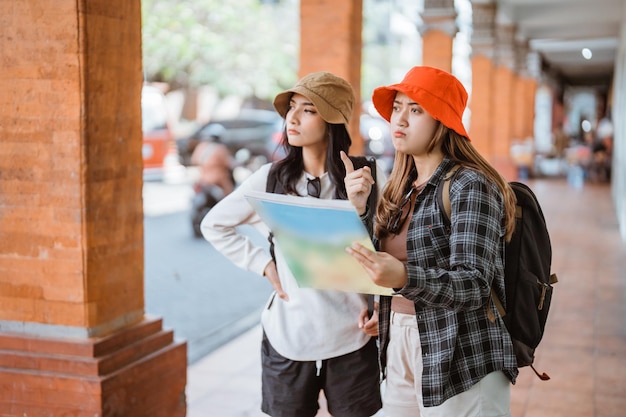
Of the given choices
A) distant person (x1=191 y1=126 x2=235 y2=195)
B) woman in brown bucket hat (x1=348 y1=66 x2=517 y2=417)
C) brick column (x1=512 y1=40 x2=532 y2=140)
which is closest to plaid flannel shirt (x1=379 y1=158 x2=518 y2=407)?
woman in brown bucket hat (x1=348 y1=66 x2=517 y2=417)

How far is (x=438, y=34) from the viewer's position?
380 inches

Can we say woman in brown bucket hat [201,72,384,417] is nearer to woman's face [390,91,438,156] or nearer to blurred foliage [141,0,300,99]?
woman's face [390,91,438,156]

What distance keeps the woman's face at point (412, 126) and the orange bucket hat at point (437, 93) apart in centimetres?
4

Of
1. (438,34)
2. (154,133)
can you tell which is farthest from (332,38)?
(154,133)

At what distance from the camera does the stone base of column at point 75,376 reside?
2.92 meters

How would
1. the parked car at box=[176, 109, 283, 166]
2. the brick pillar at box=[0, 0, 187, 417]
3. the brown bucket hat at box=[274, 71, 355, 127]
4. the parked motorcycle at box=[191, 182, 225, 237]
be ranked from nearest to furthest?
the brown bucket hat at box=[274, 71, 355, 127] → the brick pillar at box=[0, 0, 187, 417] → the parked motorcycle at box=[191, 182, 225, 237] → the parked car at box=[176, 109, 283, 166]

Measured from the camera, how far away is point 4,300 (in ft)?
10.0

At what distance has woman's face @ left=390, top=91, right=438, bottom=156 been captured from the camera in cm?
198

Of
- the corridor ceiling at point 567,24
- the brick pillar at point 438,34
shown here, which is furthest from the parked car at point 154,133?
the brick pillar at point 438,34

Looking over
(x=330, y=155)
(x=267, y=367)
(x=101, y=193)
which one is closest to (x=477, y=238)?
(x=330, y=155)

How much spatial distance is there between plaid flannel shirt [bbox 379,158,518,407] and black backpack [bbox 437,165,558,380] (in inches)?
1.6

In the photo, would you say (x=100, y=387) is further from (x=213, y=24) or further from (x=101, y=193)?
(x=213, y=24)

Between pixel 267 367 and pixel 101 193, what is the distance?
1.01 metres

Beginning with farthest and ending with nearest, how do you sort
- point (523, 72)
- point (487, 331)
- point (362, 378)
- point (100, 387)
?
point (523, 72), point (100, 387), point (362, 378), point (487, 331)
